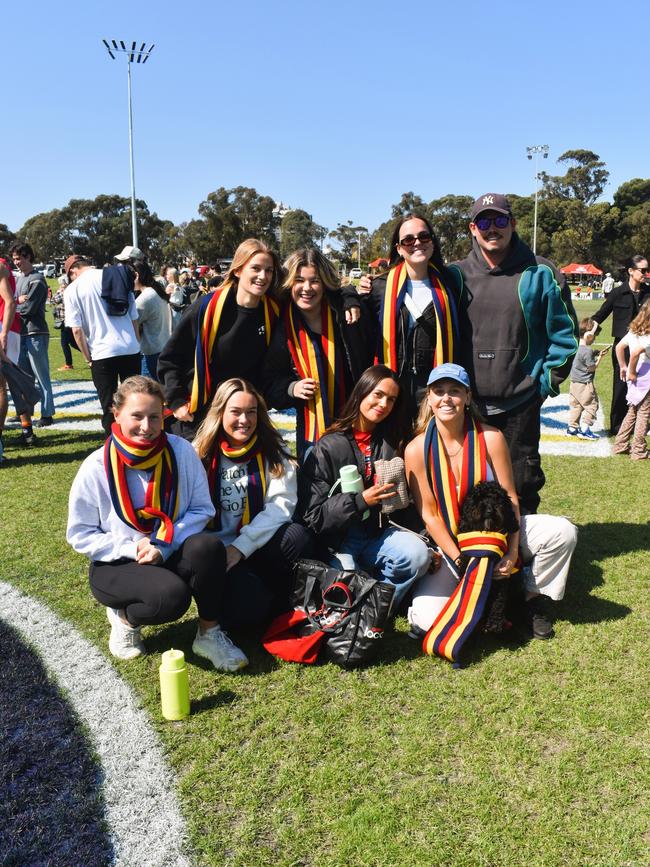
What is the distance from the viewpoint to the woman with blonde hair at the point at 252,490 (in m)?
3.66

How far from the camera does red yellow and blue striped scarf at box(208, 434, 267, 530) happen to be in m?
3.75

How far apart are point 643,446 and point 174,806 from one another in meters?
6.46

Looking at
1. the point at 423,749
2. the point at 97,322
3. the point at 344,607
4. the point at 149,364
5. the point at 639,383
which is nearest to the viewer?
the point at 423,749

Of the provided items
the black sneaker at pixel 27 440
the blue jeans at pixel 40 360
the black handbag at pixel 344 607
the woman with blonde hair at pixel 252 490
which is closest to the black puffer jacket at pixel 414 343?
the woman with blonde hair at pixel 252 490

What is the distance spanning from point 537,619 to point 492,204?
231 centimetres

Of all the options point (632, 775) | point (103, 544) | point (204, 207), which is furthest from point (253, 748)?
point (204, 207)

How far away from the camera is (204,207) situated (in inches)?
2724

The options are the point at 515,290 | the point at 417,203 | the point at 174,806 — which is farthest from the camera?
the point at 417,203

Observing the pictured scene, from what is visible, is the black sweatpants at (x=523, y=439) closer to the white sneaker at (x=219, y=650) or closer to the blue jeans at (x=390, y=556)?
the blue jeans at (x=390, y=556)

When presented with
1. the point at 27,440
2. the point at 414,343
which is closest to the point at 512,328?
the point at 414,343

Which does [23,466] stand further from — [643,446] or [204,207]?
[204,207]

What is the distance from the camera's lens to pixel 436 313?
3908mm

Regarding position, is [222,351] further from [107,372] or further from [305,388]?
[107,372]

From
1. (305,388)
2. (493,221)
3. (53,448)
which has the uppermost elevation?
(493,221)
